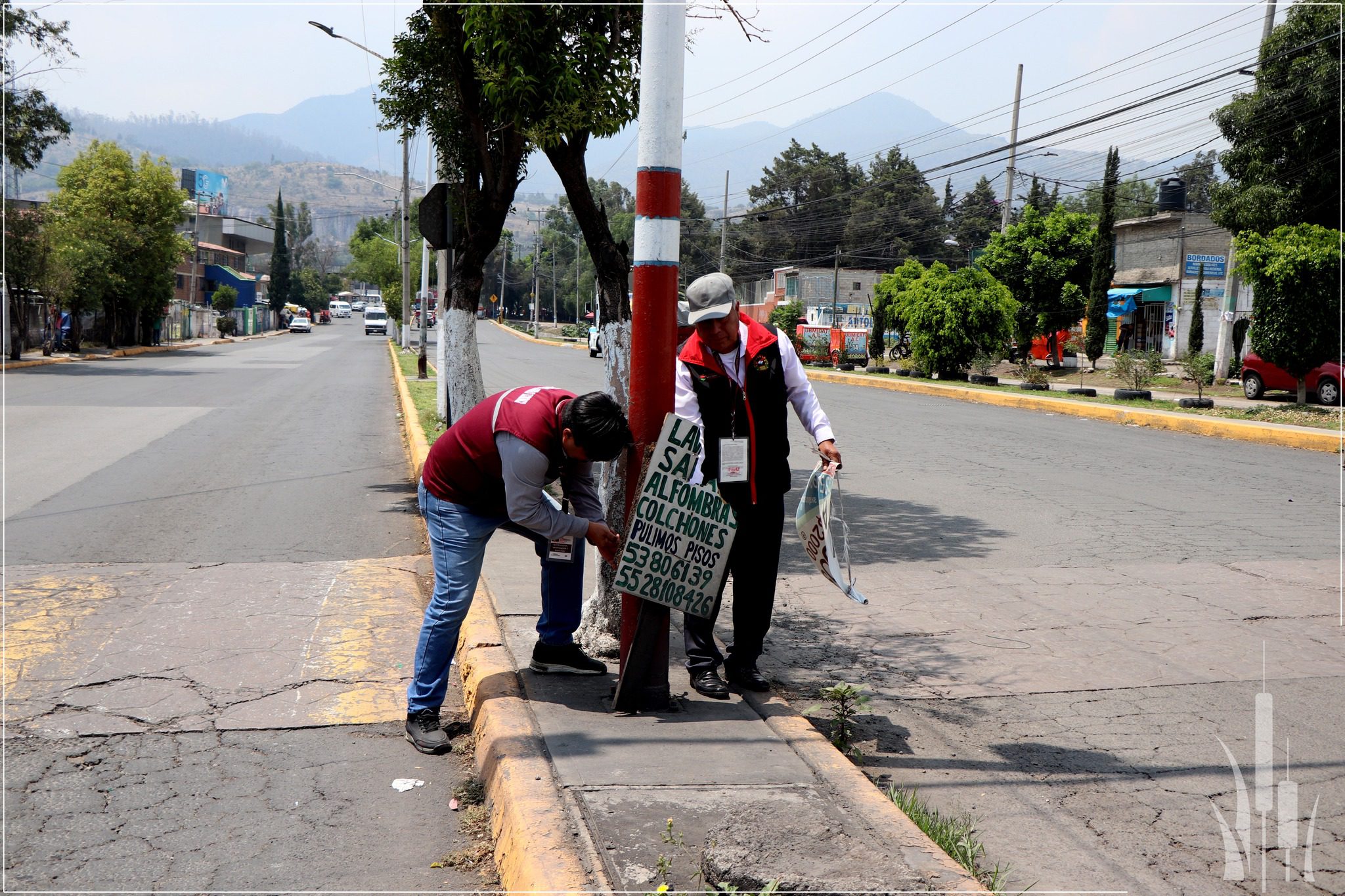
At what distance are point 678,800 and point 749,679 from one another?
4.12ft

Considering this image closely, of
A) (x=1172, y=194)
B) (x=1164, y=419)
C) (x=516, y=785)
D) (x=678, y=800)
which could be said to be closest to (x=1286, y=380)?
(x=1164, y=419)

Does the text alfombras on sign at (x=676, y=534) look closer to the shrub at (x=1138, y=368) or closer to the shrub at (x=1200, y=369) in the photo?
the shrub at (x=1200, y=369)

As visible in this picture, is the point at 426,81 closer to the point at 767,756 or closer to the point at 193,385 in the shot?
the point at 767,756

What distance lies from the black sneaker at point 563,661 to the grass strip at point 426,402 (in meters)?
6.61

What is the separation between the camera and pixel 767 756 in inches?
143

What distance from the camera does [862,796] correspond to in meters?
3.34

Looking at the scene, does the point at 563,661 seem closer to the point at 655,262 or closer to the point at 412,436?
the point at 655,262

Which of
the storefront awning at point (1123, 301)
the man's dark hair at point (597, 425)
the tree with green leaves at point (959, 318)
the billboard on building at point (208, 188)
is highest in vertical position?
the billboard on building at point (208, 188)

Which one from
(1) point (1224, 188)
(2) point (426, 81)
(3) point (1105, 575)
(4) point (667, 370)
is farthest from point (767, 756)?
(1) point (1224, 188)

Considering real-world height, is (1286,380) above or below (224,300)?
below

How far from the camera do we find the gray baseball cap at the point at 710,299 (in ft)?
13.9

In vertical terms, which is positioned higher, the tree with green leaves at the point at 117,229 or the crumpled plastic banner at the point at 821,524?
the tree with green leaves at the point at 117,229

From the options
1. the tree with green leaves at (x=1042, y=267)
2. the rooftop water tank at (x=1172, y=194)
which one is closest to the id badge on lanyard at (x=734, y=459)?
the tree with green leaves at (x=1042, y=267)

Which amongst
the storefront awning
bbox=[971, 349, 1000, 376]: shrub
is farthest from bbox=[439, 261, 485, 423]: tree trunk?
the storefront awning
